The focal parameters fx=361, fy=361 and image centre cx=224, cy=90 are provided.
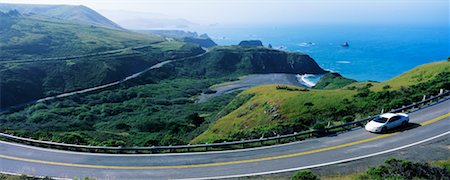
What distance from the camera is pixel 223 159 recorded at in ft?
80.3

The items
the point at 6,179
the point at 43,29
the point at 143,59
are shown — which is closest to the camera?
the point at 6,179

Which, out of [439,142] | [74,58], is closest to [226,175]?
[439,142]

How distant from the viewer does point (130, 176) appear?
22078mm

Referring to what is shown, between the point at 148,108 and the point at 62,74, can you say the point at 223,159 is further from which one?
the point at 62,74

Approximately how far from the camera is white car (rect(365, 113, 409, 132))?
1070 inches

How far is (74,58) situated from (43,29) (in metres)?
67.9

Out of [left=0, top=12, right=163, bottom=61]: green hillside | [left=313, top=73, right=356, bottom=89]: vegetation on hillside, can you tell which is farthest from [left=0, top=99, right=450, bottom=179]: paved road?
[left=0, top=12, right=163, bottom=61]: green hillside

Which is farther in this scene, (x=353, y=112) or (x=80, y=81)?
(x=80, y=81)

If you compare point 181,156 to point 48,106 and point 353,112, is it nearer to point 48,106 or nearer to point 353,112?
point 353,112

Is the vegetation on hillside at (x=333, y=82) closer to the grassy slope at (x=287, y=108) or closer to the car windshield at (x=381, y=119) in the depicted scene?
the grassy slope at (x=287, y=108)

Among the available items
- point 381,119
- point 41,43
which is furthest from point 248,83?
point 381,119

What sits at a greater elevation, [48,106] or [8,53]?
[8,53]

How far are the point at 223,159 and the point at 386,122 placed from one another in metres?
12.8

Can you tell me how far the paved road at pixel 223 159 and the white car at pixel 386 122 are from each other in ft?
1.94
